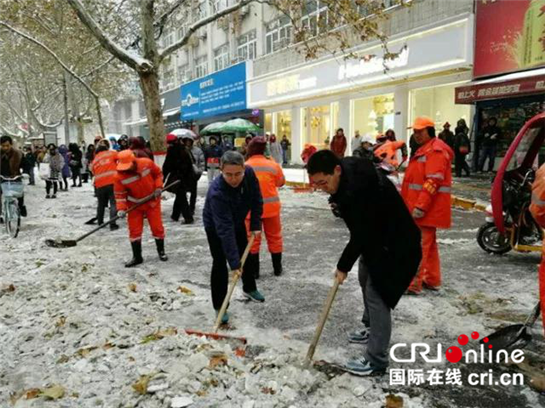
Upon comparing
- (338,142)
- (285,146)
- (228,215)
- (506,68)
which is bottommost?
(228,215)

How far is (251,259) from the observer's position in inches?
198

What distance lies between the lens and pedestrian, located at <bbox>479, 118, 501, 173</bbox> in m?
13.8

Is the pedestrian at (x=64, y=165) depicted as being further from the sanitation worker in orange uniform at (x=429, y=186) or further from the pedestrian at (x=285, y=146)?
the sanitation worker in orange uniform at (x=429, y=186)

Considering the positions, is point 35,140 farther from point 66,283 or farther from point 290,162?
point 66,283

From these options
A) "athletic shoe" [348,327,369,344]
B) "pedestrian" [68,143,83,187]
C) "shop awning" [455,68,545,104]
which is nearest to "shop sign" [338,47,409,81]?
"shop awning" [455,68,545,104]

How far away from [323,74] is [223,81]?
11.3 metres

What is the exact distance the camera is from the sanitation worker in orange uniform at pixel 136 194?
20.9ft

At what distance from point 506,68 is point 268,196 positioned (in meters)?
11.1

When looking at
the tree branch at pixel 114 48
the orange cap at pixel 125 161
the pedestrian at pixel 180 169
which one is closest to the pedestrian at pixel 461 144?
the pedestrian at pixel 180 169

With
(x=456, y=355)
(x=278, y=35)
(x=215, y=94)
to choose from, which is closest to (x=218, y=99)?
(x=215, y=94)

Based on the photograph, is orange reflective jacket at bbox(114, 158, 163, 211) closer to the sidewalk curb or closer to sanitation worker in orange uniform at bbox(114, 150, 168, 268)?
sanitation worker in orange uniform at bbox(114, 150, 168, 268)

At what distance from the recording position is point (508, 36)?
13438mm

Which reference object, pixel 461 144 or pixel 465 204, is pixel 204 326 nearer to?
pixel 465 204

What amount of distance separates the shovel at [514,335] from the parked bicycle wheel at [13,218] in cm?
799
